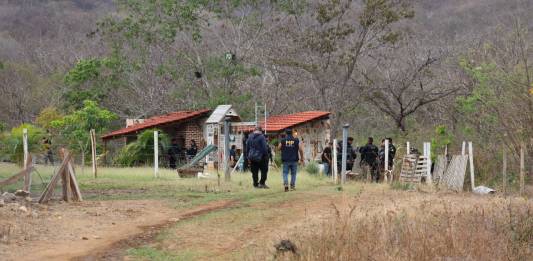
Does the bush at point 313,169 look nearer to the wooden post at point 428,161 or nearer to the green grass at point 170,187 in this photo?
the green grass at point 170,187

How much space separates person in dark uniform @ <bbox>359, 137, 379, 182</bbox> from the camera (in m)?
22.1

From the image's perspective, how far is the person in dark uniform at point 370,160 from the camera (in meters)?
22.1

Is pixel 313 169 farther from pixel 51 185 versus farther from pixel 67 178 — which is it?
pixel 51 185

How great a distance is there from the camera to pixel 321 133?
3284 centimetres

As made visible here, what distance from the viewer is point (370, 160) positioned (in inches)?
872

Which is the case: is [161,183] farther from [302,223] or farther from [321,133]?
[321,133]

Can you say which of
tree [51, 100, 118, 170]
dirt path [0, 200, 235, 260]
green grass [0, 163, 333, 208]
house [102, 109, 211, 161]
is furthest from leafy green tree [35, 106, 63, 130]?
dirt path [0, 200, 235, 260]

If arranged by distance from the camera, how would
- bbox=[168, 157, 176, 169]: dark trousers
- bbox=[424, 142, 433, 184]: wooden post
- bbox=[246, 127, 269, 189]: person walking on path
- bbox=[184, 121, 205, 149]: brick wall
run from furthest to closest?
bbox=[184, 121, 205, 149]: brick wall < bbox=[168, 157, 176, 169]: dark trousers < bbox=[424, 142, 433, 184]: wooden post < bbox=[246, 127, 269, 189]: person walking on path

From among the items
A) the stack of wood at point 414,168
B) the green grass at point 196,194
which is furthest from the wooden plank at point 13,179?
the stack of wood at point 414,168

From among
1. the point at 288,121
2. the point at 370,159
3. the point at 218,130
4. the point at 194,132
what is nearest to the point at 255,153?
the point at 370,159

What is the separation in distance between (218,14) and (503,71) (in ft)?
76.3

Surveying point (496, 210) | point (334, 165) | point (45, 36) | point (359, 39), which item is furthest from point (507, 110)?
point (45, 36)

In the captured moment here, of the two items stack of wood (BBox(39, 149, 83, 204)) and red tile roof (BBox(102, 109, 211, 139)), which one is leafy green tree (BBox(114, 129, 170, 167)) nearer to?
red tile roof (BBox(102, 109, 211, 139))

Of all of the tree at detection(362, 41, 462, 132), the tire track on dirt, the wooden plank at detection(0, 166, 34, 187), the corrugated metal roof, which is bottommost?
the tire track on dirt
